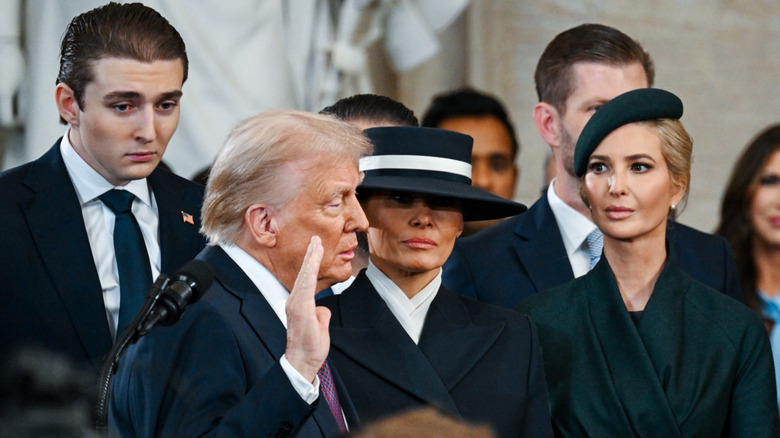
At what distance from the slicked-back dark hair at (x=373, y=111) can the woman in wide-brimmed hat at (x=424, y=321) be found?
763 mm

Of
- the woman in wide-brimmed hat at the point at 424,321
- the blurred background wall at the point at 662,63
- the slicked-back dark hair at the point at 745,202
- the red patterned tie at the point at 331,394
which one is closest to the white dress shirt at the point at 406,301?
the woman in wide-brimmed hat at the point at 424,321

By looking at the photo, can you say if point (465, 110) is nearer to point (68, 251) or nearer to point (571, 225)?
point (571, 225)

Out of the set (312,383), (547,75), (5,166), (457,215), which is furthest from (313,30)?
(312,383)

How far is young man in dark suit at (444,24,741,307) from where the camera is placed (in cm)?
343

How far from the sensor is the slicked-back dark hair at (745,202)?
478 centimetres

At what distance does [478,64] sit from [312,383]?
15.0ft

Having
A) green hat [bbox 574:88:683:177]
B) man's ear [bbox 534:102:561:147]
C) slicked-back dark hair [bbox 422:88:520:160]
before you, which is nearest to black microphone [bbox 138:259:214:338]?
green hat [bbox 574:88:683:177]

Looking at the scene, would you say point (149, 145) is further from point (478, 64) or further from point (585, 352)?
point (478, 64)

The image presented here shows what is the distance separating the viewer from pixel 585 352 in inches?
117

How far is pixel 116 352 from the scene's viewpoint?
193cm

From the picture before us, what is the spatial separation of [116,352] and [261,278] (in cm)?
56

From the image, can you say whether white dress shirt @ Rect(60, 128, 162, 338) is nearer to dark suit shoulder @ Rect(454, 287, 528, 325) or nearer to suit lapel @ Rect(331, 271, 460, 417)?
suit lapel @ Rect(331, 271, 460, 417)

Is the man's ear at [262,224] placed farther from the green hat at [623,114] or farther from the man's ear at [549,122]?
the man's ear at [549,122]

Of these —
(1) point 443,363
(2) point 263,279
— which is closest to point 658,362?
(1) point 443,363
